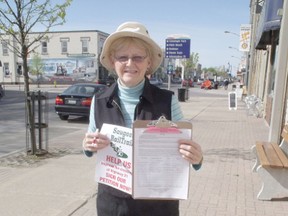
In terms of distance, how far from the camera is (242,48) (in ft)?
79.7

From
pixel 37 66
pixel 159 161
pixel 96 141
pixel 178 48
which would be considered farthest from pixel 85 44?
pixel 159 161

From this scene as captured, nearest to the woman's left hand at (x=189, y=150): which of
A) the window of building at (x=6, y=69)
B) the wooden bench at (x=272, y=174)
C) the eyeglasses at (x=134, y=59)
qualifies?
the eyeglasses at (x=134, y=59)

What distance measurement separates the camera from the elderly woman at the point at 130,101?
204 cm

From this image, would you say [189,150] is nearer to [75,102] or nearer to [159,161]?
[159,161]

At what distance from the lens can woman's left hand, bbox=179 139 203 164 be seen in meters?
1.84

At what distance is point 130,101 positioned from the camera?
2131 mm

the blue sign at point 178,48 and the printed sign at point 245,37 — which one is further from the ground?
the printed sign at point 245,37

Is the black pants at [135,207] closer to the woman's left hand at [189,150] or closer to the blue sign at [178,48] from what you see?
the woman's left hand at [189,150]

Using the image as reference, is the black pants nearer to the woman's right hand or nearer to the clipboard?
the clipboard

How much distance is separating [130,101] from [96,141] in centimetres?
34

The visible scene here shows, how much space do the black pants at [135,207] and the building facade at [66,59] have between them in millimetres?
50525

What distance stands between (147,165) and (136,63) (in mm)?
616

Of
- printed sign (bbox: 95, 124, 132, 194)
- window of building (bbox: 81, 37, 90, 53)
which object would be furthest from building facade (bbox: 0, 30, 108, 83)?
printed sign (bbox: 95, 124, 132, 194)

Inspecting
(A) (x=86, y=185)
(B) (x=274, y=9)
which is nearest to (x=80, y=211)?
(A) (x=86, y=185)
